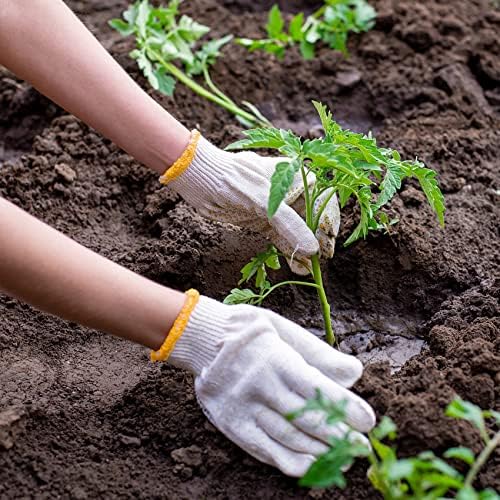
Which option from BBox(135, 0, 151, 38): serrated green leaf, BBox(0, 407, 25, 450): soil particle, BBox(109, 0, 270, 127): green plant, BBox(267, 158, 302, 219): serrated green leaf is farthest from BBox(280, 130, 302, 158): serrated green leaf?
BBox(135, 0, 151, 38): serrated green leaf

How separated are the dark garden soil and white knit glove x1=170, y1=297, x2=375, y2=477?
0.10 m

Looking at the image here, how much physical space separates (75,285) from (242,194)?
2.16 feet

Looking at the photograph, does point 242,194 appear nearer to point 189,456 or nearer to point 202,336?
point 202,336

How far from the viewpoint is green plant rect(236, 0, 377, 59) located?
342cm

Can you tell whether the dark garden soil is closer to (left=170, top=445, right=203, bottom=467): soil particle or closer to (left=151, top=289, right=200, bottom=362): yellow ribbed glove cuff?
(left=170, top=445, right=203, bottom=467): soil particle

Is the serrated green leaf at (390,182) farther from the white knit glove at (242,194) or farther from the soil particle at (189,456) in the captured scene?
the soil particle at (189,456)

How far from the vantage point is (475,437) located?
1934 mm

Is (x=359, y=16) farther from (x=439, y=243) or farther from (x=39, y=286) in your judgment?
(x=39, y=286)

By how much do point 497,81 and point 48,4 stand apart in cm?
183

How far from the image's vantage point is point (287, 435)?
1.94m

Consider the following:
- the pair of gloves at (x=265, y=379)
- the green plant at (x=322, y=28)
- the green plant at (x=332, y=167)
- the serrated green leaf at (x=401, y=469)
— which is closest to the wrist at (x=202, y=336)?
the pair of gloves at (x=265, y=379)

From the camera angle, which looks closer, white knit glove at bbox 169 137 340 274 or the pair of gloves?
the pair of gloves

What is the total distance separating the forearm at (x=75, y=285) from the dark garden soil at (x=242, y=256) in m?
0.35

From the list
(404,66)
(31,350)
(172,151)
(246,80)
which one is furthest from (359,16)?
(31,350)
